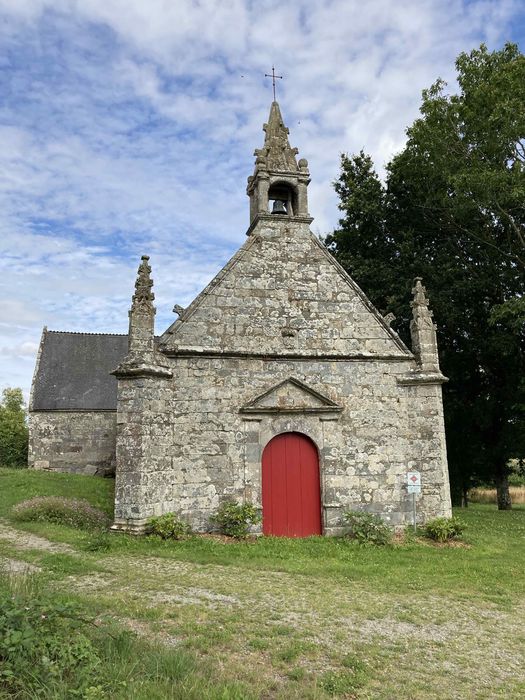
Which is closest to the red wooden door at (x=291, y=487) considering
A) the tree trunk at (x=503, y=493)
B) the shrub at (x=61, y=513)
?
the shrub at (x=61, y=513)

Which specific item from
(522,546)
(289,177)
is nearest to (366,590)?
(522,546)

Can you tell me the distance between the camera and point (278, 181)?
43.6 ft

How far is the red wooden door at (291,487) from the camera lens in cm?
1110

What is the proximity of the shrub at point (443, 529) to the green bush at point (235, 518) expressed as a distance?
3.57 metres

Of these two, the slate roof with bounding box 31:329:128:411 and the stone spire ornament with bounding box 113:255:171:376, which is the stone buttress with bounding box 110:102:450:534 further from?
the slate roof with bounding box 31:329:128:411

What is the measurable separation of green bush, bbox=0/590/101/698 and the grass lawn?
0.30m

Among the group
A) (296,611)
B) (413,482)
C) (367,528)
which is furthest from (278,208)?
(296,611)

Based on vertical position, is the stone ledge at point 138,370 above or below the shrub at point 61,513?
above

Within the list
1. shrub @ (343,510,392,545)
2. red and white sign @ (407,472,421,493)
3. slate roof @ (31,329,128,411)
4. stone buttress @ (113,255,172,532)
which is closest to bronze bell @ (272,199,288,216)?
stone buttress @ (113,255,172,532)

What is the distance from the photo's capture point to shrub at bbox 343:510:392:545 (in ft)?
34.9

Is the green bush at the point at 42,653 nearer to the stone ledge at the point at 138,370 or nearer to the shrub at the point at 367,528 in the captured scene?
the stone ledge at the point at 138,370

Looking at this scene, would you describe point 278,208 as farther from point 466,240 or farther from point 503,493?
point 503,493

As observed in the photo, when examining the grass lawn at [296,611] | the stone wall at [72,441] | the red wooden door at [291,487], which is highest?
the stone wall at [72,441]

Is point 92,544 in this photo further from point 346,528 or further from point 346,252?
point 346,252
